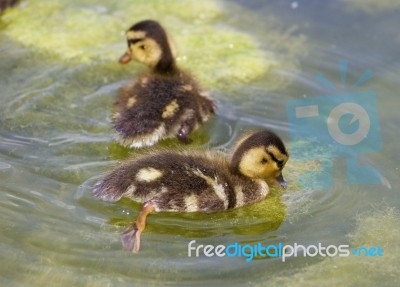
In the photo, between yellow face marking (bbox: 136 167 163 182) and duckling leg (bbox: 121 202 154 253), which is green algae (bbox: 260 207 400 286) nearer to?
duckling leg (bbox: 121 202 154 253)

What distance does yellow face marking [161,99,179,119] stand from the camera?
3.09m

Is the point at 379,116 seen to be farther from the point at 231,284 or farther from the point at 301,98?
the point at 231,284

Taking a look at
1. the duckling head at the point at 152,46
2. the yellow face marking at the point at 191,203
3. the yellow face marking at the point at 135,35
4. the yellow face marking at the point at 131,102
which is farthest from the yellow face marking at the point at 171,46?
the yellow face marking at the point at 191,203

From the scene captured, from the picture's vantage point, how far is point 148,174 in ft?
8.55

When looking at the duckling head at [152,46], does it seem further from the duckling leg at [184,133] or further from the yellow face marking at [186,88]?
the duckling leg at [184,133]

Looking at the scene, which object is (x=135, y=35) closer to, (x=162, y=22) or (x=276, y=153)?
(x=162, y=22)

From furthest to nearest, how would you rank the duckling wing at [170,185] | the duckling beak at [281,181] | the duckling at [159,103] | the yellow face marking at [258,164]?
the duckling at [159,103]
the duckling beak at [281,181]
the yellow face marking at [258,164]
the duckling wing at [170,185]

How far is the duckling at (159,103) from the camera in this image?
3.06m

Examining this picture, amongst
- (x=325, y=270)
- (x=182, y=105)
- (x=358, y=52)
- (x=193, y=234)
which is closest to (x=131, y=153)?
(x=182, y=105)

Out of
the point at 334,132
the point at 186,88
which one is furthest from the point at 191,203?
the point at 334,132

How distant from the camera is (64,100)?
346cm

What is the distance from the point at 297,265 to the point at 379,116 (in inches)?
47.1

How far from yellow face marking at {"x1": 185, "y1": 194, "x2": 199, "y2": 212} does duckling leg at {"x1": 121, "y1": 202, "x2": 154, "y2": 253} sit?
14 centimetres

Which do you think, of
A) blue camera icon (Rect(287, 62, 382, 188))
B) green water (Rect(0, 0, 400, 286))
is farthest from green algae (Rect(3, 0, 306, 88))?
blue camera icon (Rect(287, 62, 382, 188))
